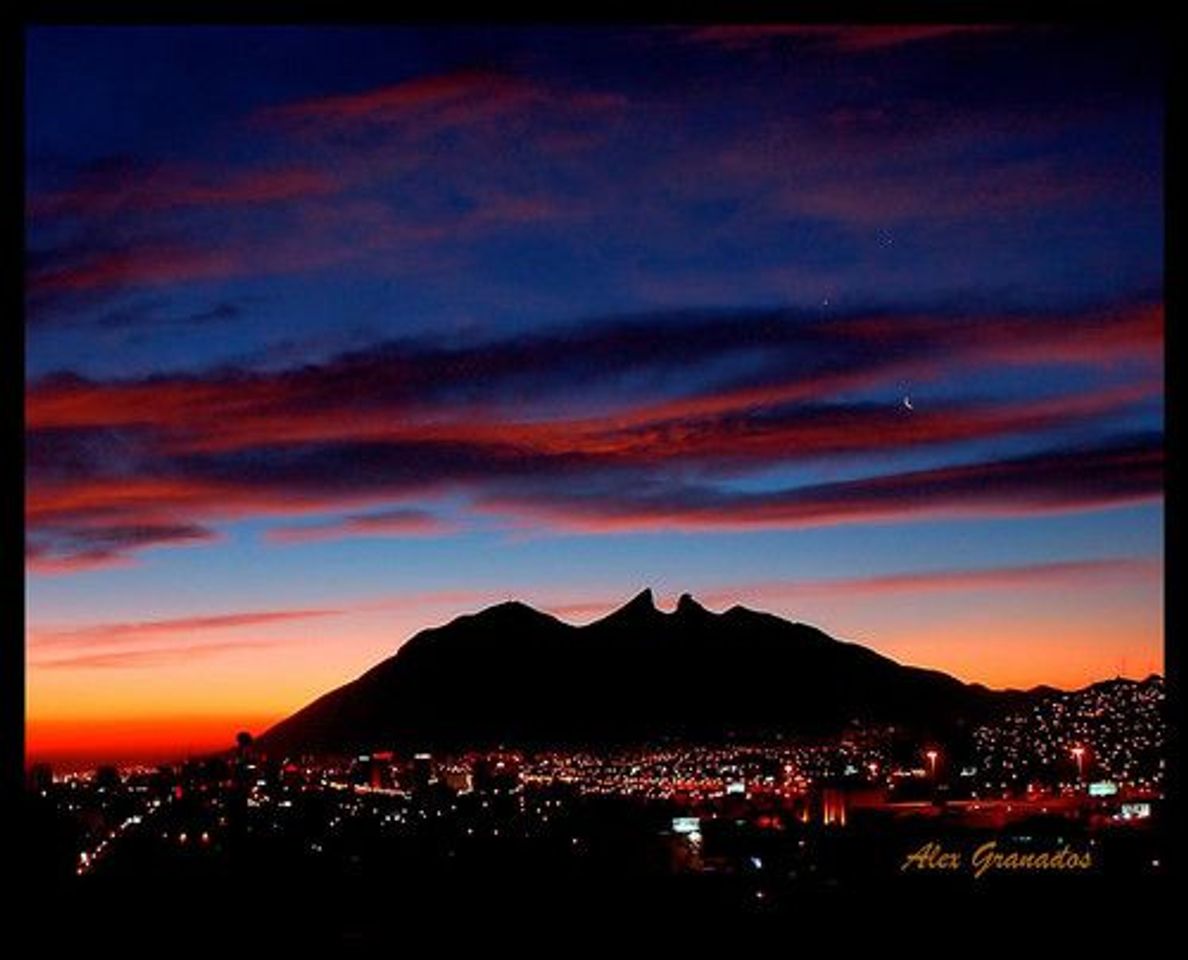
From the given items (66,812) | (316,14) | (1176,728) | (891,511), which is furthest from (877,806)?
(316,14)

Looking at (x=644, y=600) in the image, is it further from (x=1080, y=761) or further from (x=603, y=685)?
(x=1080, y=761)

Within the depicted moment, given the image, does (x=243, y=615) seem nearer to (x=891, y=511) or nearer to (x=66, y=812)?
(x=66, y=812)

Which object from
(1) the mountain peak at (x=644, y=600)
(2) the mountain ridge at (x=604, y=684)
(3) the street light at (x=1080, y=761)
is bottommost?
(3) the street light at (x=1080, y=761)

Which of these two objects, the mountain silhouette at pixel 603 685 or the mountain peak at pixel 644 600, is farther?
the mountain peak at pixel 644 600

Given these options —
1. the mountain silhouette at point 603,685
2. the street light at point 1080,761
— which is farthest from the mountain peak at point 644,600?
the street light at point 1080,761

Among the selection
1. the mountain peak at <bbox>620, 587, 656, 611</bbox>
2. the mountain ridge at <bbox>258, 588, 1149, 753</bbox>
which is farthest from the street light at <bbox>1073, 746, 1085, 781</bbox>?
the mountain peak at <bbox>620, 587, 656, 611</bbox>

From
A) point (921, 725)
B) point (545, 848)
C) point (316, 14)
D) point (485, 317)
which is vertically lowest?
point (545, 848)

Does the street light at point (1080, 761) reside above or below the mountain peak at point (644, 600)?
below

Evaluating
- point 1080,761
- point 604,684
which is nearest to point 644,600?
point 604,684

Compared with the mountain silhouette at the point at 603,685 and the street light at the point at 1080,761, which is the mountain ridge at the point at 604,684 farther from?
the street light at the point at 1080,761
